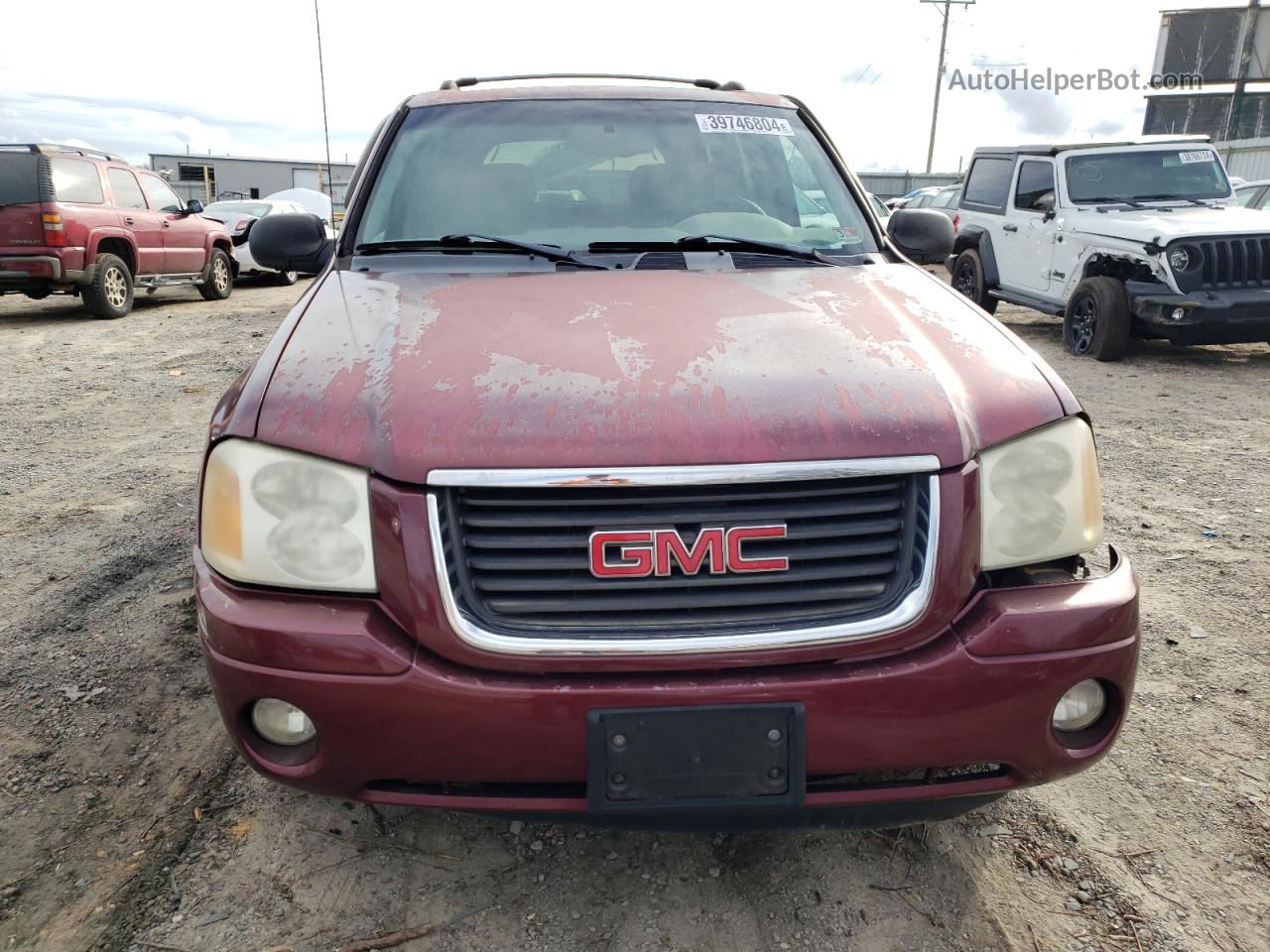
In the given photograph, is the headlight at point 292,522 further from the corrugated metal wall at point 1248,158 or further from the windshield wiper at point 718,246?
the corrugated metal wall at point 1248,158

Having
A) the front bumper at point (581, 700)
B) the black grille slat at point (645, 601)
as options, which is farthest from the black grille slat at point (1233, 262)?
the black grille slat at point (645, 601)

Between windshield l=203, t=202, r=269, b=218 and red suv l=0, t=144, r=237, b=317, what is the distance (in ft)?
7.78

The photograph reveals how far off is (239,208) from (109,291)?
193 inches

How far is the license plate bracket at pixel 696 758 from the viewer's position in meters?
1.57

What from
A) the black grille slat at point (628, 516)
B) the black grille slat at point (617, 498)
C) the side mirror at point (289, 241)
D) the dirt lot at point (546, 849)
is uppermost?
the side mirror at point (289, 241)

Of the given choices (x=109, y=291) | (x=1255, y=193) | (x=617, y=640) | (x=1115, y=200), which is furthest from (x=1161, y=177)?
(x=109, y=291)

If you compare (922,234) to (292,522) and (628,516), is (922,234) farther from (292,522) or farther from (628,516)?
(292,522)

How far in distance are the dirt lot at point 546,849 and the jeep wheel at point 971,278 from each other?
23.1 ft

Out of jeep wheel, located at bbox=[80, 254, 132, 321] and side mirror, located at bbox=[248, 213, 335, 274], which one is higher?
side mirror, located at bbox=[248, 213, 335, 274]

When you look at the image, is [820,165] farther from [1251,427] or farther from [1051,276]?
[1051,276]

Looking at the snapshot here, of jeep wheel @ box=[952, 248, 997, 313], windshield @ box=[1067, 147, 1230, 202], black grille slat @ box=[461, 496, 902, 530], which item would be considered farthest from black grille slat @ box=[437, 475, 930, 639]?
jeep wheel @ box=[952, 248, 997, 313]

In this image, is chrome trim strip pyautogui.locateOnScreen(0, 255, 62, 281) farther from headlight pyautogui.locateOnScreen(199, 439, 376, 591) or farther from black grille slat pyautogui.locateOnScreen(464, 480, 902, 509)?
black grille slat pyautogui.locateOnScreen(464, 480, 902, 509)

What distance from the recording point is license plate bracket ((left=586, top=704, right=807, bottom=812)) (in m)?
1.57

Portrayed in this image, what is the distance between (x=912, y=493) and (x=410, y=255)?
1.54m
